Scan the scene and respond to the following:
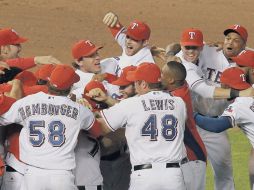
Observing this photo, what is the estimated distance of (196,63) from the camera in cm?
1252

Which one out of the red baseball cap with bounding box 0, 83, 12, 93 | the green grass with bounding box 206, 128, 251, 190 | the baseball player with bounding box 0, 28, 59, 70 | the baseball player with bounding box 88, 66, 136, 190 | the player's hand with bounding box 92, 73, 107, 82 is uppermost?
the baseball player with bounding box 0, 28, 59, 70

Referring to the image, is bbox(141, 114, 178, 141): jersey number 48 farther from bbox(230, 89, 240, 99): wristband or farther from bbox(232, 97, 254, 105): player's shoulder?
bbox(230, 89, 240, 99): wristband

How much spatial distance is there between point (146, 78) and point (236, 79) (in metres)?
1.14

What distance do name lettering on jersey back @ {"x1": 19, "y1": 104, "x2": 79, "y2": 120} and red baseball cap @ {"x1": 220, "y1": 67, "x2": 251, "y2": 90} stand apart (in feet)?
6.22

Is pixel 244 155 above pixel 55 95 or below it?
below

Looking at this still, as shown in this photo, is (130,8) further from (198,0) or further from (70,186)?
(70,186)

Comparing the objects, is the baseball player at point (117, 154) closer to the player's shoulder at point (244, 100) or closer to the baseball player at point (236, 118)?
the baseball player at point (236, 118)

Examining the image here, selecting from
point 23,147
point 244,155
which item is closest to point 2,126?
point 23,147

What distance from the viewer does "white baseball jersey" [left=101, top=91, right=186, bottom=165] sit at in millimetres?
9945

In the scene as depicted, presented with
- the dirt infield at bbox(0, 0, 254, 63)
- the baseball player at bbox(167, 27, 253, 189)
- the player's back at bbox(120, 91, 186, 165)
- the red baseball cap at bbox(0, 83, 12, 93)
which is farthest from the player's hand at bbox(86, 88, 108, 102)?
the dirt infield at bbox(0, 0, 254, 63)

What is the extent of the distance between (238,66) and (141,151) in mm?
1954

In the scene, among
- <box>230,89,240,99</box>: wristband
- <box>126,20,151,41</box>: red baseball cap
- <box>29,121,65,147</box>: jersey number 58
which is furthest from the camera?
<box>126,20,151,41</box>: red baseball cap

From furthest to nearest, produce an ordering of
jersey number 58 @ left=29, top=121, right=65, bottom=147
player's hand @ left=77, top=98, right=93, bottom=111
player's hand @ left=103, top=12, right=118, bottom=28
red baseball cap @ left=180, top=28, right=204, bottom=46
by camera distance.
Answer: player's hand @ left=103, top=12, right=118, bottom=28 → red baseball cap @ left=180, top=28, right=204, bottom=46 → player's hand @ left=77, top=98, right=93, bottom=111 → jersey number 58 @ left=29, top=121, right=65, bottom=147

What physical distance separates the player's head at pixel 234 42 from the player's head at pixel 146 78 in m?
2.82
